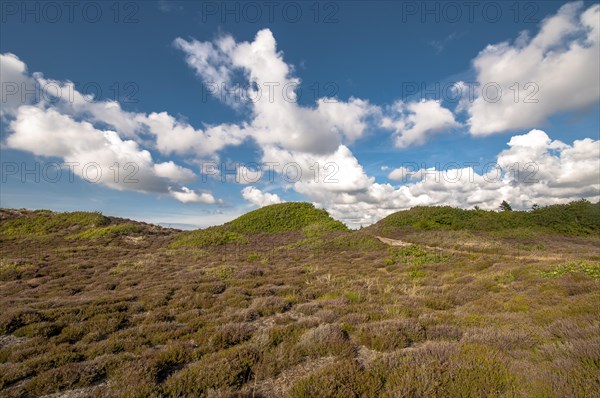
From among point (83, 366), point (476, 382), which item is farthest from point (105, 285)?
point (476, 382)

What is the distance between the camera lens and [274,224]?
4831 cm

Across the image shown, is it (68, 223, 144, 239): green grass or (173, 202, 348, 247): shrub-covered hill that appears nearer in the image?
(68, 223, 144, 239): green grass

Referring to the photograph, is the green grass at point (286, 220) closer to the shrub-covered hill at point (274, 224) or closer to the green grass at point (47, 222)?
the shrub-covered hill at point (274, 224)

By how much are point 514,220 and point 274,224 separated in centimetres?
3609

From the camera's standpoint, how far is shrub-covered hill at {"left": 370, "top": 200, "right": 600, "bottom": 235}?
34500 millimetres

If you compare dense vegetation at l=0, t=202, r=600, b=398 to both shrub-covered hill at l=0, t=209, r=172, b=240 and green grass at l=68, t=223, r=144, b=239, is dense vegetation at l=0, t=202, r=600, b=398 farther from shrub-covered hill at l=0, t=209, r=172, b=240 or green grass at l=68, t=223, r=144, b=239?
shrub-covered hill at l=0, t=209, r=172, b=240

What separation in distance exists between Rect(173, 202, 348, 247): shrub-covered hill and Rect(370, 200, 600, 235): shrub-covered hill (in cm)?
1034

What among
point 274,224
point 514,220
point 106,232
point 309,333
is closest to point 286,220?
point 274,224

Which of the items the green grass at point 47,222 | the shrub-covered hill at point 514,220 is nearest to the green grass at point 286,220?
the shrub-covered hill at point 514,220

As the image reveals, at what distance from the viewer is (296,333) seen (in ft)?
22.5

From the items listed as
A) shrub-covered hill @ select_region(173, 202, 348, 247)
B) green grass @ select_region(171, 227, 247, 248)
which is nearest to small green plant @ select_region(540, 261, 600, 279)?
shrub-covered hill @ select_region(173, 202, 348, 247)

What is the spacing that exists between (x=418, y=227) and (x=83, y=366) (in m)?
37.8

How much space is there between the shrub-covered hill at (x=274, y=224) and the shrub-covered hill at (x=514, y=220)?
1034 cm

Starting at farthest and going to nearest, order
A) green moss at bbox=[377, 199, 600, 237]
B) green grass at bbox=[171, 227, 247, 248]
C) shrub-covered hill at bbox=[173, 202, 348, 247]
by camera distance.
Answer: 1. shrub-covered hill at bbox=[173, 202, 348, 247]
2. green grass at bbox=[171, 227, 247, 248]
3. green moss at bbox=[377, 199, 600, 237]
